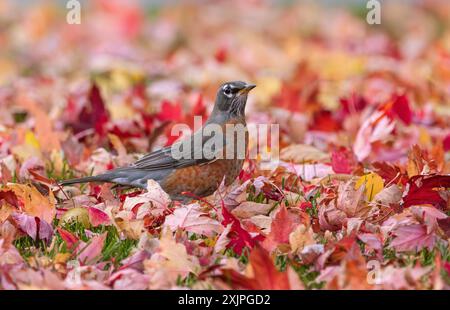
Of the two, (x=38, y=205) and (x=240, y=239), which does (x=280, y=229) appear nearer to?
(x=240, y=239)

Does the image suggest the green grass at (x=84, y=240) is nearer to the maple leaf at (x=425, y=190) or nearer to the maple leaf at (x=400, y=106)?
→ the maple leaf at (x=425, y=190)

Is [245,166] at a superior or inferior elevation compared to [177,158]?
inferior

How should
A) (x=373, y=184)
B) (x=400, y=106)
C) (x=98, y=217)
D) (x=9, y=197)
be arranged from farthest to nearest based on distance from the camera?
1. (x=400, y=106)
2. (x=373, y=184)
3. (x=9, y=197)
4. (x=98, y=217)

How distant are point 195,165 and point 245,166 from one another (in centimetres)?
65

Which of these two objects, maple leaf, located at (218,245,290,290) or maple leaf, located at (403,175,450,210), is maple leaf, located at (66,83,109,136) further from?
maple leaf, located at (218,245,290,290)

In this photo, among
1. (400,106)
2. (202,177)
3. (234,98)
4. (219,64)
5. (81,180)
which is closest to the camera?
(81,180)

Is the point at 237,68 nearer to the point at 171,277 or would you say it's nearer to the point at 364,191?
the point at 364,191

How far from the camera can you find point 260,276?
3.29 m

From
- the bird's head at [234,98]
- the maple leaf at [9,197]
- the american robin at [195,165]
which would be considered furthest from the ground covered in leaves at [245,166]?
the bird's head at [234,98]

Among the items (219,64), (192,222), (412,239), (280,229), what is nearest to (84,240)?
(192,222)

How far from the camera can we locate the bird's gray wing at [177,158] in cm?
483

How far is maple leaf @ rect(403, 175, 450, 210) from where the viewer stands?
4.14m

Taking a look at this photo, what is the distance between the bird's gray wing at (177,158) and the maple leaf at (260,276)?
153 cm

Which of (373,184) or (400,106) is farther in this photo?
(400,106)
